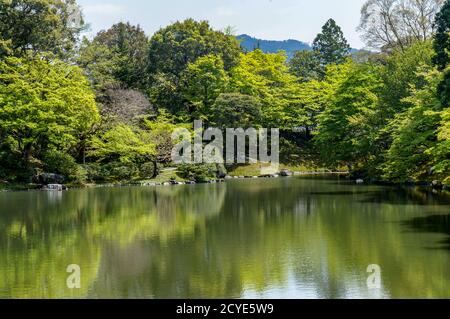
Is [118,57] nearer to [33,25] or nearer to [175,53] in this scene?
[175,53]

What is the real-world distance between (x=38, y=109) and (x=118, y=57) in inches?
577

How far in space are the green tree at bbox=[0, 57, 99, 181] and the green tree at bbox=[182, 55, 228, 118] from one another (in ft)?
34.5

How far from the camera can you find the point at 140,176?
32219 mm

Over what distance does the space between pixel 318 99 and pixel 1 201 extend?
2770 centimetres

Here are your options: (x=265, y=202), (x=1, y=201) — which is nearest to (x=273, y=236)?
(x=265, y=202)

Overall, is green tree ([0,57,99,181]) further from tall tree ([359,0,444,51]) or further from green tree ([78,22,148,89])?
tall tree ([359,0,444,51])

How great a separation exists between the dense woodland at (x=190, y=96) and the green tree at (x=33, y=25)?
61 millimetres

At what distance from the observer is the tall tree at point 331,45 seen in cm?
5606

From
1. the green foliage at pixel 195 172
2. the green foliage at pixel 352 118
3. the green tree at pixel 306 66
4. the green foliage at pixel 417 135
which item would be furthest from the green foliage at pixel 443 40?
the green tree at pixel 306 66

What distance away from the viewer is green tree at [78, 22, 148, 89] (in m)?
37.8

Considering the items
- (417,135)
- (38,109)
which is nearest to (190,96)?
(38,109)

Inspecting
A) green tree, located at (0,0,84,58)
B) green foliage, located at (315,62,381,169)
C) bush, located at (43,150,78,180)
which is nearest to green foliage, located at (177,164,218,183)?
bush, located at (43,150,78,180)
